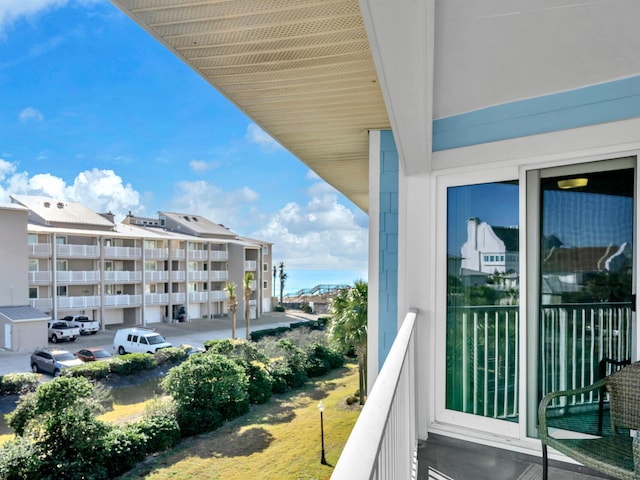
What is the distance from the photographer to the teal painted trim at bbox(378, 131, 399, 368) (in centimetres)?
337

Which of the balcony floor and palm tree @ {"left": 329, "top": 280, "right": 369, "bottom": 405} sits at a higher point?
the balcony floor

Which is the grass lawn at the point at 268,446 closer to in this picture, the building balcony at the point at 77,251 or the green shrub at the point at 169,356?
the green shrub at the point at 169,356

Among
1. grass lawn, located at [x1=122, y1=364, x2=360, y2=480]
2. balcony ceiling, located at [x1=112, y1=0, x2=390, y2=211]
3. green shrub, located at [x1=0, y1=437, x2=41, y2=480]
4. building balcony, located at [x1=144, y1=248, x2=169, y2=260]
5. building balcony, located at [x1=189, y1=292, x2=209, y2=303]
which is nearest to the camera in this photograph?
balcony ceiling, located at [x1=112, y1=0, x2=390, y2=211]

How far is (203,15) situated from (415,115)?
1.07 meters

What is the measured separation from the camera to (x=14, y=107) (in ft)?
194

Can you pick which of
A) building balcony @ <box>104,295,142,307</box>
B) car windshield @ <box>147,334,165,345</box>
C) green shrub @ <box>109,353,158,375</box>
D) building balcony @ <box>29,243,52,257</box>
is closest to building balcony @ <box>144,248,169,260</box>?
building balcony @ <box>104,295,142,307</box>

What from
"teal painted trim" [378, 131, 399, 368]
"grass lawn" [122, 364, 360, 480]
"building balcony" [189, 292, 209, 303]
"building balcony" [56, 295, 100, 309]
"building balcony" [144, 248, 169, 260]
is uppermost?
"teal painted trim" [378, 131, 399, 368]

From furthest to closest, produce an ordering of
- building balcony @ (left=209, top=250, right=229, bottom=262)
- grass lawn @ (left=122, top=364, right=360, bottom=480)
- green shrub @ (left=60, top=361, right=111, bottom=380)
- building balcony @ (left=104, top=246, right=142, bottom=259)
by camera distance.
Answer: building balcony @ (left=209, top=250, right=229, bottom=262), building balcony @ (left=104, top=246, right=142, bottom=259), green shrub @ (left=60, top=361, right=111, bottom=380), grass lawn @ (left=122, top=364, right=360, bottom=480)

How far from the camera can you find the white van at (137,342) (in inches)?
719

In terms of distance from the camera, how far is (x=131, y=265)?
24.1m

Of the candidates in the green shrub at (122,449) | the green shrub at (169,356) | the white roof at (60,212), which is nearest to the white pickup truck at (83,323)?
the white roof at (60,212)

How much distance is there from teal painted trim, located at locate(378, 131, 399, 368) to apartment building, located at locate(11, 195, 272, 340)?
74.7 ft

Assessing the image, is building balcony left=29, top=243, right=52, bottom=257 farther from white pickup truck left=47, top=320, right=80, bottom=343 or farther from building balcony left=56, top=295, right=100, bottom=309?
white pickup truck left=47, top=320, right=80, bottom=343

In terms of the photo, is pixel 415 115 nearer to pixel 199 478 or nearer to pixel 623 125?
pixel 623 125
